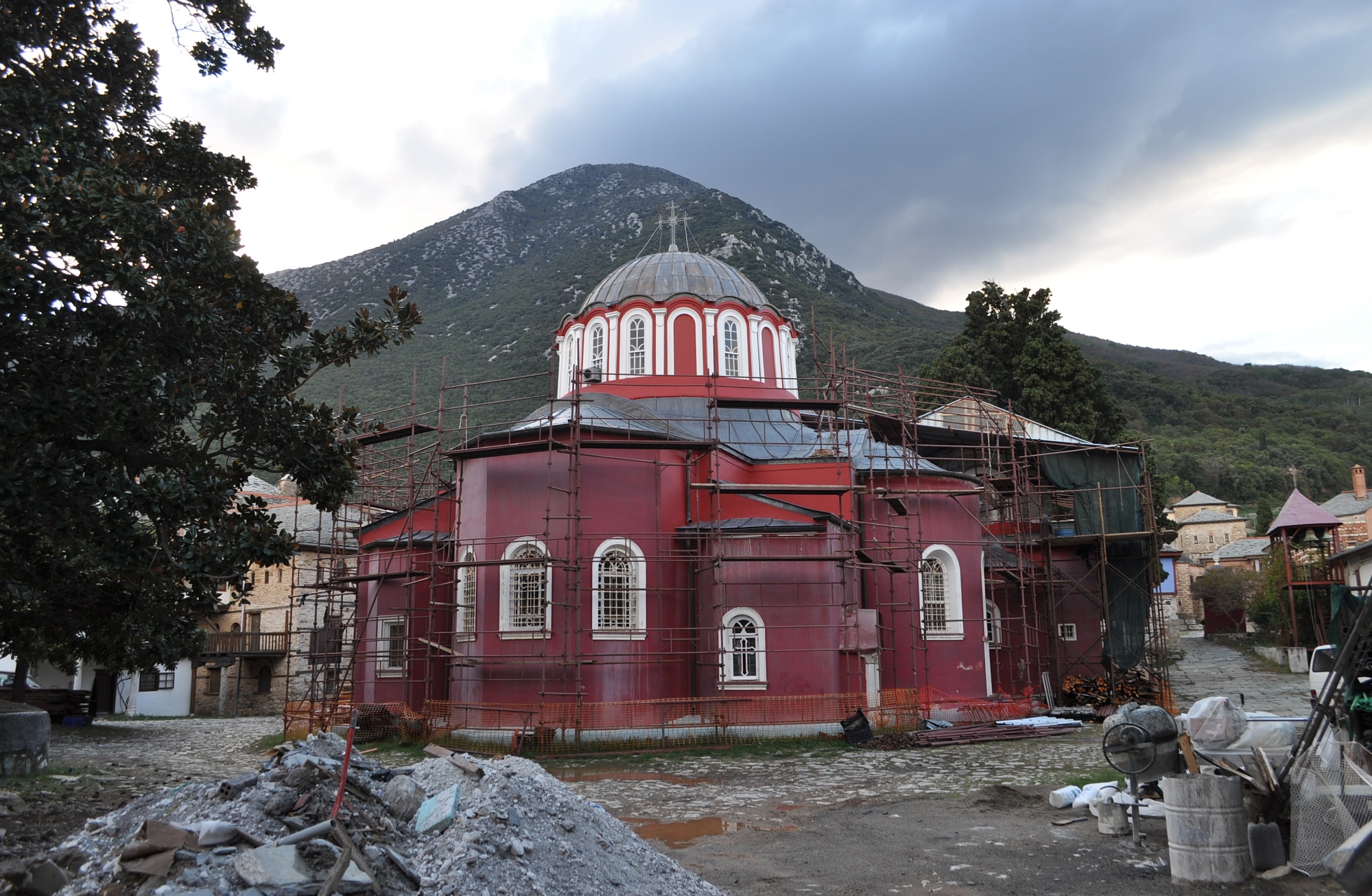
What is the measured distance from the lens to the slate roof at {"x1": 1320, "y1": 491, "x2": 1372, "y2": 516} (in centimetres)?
5247

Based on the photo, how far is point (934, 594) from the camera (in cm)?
2122

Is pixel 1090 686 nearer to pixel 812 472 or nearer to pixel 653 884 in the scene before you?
pixel 812 472

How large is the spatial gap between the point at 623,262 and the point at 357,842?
66.4 m

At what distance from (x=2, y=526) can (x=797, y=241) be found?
72.9 meters

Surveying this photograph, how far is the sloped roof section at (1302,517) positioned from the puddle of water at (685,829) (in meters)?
21.0

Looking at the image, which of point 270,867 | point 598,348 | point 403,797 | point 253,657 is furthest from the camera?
point 253,657

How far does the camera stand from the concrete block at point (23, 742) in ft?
43.0

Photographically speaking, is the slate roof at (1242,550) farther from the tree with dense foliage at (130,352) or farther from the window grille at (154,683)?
the tree with dense foliage at (130,352)

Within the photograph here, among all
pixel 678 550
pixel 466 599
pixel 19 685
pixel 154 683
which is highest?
pixel 678 550

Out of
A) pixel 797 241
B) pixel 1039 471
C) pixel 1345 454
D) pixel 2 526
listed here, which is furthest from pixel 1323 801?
pixel 1345 454

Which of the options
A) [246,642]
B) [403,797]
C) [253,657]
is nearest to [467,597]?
[403,797]

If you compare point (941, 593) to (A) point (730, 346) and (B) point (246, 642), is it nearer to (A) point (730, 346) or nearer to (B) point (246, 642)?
(A) point (730, 346)

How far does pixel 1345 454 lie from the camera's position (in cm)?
7681

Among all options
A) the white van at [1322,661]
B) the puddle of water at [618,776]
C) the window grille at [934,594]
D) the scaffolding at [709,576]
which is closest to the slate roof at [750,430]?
the scaffolding at [709,576]
